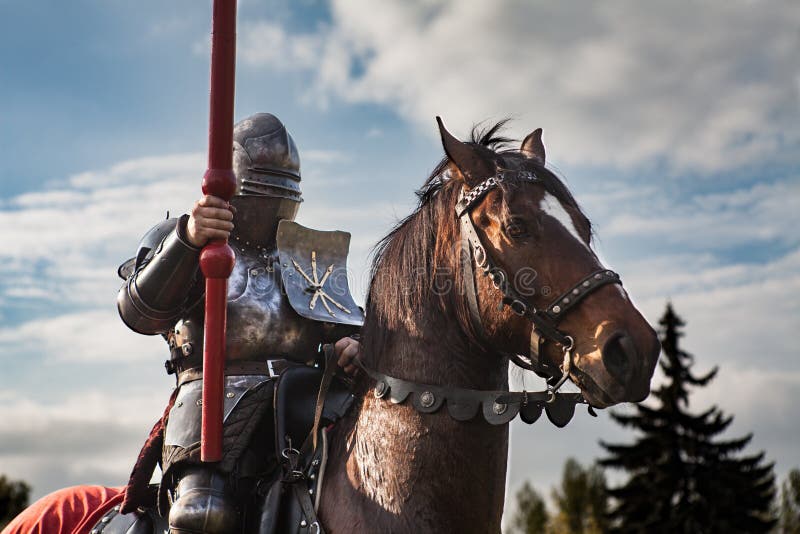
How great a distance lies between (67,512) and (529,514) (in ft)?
134

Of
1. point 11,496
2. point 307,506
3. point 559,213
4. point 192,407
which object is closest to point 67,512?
point 192,407

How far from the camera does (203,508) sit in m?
4.09

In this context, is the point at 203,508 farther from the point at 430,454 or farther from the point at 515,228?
the point at 515,228

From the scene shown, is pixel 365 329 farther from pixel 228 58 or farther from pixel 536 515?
pixel 536 515

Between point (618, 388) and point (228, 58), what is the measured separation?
2.26 metres

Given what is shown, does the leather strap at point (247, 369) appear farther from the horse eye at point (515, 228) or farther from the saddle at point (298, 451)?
the horse eye at point (515, 228)

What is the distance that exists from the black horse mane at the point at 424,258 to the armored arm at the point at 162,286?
2.99 ft

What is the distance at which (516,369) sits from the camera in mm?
4059

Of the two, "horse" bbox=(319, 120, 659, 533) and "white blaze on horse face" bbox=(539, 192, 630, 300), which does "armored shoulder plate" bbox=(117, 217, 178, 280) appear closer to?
"horse" bbox=(319, 120, 659, 533)

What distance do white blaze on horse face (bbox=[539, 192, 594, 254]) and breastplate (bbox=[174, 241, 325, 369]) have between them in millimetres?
1716

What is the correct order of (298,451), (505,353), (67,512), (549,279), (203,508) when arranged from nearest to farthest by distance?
(549,279)
(505,353)
(203,508)
(298,451)
(67,512)

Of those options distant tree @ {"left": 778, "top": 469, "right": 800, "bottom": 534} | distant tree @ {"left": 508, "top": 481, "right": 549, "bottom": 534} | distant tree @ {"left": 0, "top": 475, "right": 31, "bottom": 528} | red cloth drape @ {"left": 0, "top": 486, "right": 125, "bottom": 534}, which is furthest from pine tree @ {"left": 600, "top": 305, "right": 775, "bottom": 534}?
red cloth drape @ {"left": 0, "top": 486, "right": 125, "bottom": 534}

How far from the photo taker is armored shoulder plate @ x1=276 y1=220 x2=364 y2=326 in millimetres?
4945

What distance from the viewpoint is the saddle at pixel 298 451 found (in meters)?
4.09
